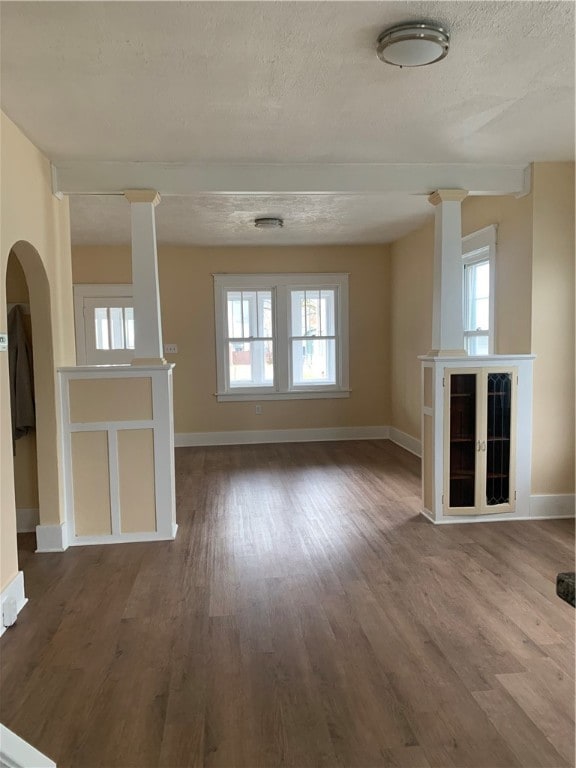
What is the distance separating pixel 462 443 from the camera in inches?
155

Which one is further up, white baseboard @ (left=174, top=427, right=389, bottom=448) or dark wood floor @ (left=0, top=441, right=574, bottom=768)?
white baseboard @ (left=174, top=427, right=389, bottom=448)

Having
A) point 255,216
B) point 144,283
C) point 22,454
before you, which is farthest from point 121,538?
point 255,216

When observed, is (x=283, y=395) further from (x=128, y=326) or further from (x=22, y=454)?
(x=22, y=454)

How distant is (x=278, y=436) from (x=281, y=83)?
5.06 m

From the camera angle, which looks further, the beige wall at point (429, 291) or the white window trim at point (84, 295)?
the white window trim at point (84, 295)

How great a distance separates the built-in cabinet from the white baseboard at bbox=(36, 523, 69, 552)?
8.65 feet

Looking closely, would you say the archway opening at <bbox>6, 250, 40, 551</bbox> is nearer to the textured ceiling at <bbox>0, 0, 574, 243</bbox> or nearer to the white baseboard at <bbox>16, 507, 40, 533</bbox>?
the white baseboard at <bbox>16, 507, 40, 533</bbox>

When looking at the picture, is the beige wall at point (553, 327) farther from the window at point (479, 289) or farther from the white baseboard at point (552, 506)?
the window at point (479, 289)

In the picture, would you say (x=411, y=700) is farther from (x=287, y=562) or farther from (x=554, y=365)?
(x=554, y=365)

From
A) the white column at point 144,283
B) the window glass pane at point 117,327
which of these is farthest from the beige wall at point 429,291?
the window glass pane at point 117,327

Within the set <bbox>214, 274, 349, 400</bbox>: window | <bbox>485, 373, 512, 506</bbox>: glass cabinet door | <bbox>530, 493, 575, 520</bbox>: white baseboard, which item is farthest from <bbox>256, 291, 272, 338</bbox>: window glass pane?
<bbox>530, 493, 575, 520</bbox>: white baseboard

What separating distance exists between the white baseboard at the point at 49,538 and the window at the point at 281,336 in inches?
140

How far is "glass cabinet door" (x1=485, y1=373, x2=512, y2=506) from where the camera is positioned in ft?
12.6

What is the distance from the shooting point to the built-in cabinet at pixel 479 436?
12.5 feet
